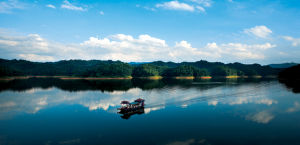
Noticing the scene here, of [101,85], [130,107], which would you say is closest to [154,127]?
[130,107]

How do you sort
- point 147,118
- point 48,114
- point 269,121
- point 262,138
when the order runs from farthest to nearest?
point 48,114, point 147,118, point 269,121, point 262,138

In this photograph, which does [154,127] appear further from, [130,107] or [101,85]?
[101,85]

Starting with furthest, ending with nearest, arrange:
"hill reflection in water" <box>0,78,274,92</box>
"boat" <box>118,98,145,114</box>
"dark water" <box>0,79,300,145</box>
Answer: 1. "hill reflection in water" <box>0,78,274,92</box>
2. "boat" <box>118,98,145,114</box>
3. "dark water" <box>0,79,300,145</box>

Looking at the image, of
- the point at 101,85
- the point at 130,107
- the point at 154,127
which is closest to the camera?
the point at 154,127

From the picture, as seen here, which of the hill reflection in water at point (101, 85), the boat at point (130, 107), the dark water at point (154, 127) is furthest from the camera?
the hill reflection in water at point (101, 85)

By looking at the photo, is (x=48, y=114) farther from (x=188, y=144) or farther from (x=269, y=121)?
(x=269, y=121)

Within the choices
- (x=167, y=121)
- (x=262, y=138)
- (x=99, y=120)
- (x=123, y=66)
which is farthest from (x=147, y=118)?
(x=123, y=66)

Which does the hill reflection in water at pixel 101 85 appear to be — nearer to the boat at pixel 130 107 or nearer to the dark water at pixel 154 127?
the boat at pixel 130 107

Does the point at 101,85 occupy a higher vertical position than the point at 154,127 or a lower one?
higher

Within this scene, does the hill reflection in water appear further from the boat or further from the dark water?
the dark water

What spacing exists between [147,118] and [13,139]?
16.8m

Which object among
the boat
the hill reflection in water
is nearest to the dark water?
the boat

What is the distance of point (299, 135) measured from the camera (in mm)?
20875

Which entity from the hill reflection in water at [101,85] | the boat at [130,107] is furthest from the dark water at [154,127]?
the hill reflection in water at [101,85]
